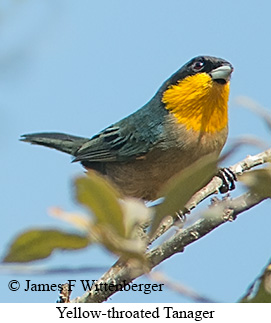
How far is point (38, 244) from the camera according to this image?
75 cm

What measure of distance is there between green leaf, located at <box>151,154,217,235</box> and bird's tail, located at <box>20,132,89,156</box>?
545 cm

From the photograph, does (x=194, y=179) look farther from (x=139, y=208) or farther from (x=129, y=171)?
(x=129, y=171)

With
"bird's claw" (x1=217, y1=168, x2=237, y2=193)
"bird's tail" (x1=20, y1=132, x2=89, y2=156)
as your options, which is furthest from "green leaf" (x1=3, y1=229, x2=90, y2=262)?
"bird's tail" (x1=20, y1=132, x2=89, y2=156)

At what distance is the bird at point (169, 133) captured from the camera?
4.82 m

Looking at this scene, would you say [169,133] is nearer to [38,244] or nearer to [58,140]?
[58,140]

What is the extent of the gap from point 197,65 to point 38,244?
Result: 4.52 metres

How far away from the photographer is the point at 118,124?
571cm

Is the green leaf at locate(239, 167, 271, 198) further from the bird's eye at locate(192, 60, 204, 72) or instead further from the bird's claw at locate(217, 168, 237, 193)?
the bird's eye at locate(192, 60, 204, 72)

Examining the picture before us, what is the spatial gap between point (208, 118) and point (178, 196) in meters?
4.14

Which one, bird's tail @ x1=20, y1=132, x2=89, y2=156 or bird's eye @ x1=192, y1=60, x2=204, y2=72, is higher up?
bird's tail @ x1=20, y1=132, x2=89, y2=156

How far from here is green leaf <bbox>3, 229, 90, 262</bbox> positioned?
0.74 meters
